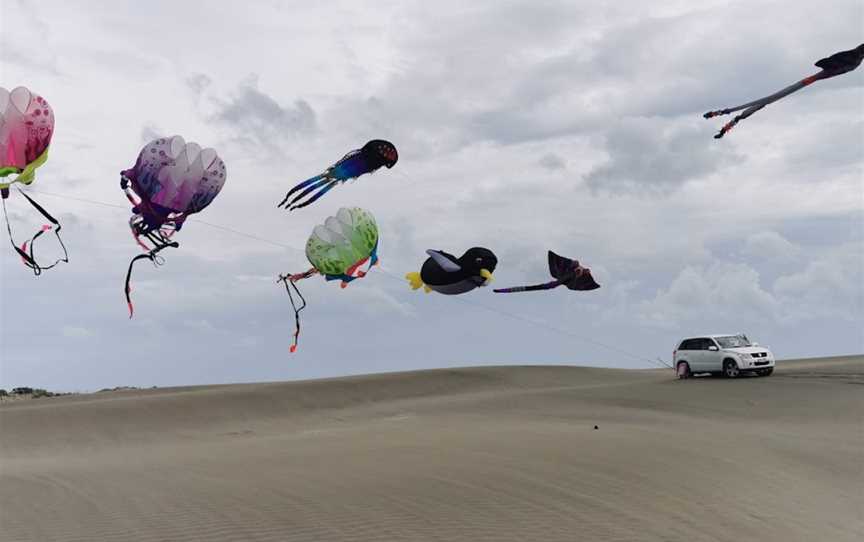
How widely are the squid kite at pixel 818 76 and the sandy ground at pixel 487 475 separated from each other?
18.3 feet

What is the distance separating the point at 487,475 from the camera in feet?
49.6

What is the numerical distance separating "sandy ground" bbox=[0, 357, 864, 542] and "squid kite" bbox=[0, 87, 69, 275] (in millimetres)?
6236

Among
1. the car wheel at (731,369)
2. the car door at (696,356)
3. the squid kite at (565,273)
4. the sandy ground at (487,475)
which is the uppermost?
the squid kite at (565,273)

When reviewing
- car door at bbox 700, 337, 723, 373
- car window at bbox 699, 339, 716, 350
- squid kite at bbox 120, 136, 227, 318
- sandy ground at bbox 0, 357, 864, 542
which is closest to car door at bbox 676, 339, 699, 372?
car window at bbox 699, 339, 716, 350

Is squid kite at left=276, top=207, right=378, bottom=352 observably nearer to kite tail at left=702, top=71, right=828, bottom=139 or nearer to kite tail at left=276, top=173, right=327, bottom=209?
kite tail at left=276, top=173, right=327, bottom=209

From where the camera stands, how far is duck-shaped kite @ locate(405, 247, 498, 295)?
24.1 metres

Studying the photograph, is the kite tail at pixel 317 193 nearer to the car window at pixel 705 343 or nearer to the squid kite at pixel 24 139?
the squid kite at pixel 24 139

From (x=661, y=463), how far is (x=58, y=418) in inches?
991

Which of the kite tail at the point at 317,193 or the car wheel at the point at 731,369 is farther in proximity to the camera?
the car wheel at the point at 731,369

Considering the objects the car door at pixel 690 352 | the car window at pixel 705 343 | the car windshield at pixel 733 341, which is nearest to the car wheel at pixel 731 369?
the car windshield at pixel 733 341

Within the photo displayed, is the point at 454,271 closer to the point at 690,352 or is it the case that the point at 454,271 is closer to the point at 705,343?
the point at 705,343

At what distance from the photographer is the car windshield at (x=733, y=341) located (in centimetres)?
3313

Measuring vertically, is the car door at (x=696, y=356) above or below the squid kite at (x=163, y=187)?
below

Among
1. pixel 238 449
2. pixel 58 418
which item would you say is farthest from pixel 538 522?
pixel 58 418
